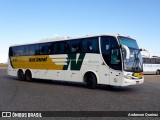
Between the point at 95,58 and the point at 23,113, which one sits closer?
the point at 23,113

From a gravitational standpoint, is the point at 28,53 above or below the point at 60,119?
above

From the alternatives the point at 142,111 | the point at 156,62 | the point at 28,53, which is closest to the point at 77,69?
the point at 28,53

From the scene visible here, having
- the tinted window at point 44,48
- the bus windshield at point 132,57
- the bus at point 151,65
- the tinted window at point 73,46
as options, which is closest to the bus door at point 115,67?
the bus windshield at point 132,57

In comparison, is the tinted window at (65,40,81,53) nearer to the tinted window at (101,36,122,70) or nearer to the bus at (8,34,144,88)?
the bus at (8,34,144,88)

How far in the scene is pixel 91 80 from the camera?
16.2m

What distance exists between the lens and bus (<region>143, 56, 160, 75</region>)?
123 ft

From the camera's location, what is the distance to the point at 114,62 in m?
14.8

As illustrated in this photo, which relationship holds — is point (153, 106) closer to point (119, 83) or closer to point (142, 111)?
point (142, 111)

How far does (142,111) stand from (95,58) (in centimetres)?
734

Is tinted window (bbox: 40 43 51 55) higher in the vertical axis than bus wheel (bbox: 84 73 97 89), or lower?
higher

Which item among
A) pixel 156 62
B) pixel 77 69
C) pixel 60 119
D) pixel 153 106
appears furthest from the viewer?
pixel 156 62

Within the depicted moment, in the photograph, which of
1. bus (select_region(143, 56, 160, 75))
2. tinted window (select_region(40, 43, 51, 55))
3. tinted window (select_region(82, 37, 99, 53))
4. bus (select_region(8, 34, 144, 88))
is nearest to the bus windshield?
bus (select_region(8, 34, 144, 88))

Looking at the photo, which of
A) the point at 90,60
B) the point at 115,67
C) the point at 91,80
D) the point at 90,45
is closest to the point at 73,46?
the point at 90,45

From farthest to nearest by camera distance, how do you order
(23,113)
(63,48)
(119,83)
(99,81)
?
(63,48), (99,81), (119,83), (23,113)
